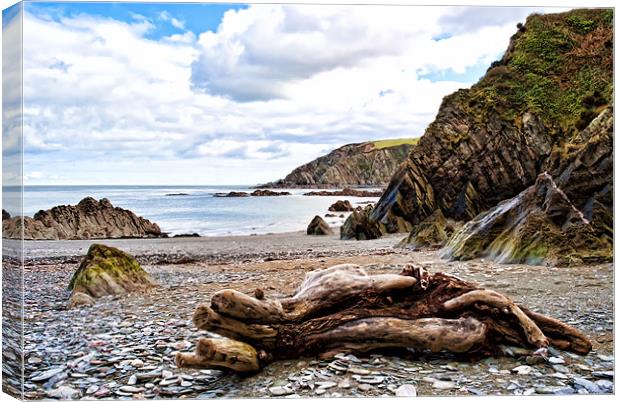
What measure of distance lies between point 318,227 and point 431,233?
1.25m

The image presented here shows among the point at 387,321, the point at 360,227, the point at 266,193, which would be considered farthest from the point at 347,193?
the point at 387,321

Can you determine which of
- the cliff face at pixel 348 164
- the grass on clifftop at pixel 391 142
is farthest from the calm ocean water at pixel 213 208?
the grass on clifftop at pixel 391 142

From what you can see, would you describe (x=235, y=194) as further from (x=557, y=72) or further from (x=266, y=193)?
(x=557, y=72)

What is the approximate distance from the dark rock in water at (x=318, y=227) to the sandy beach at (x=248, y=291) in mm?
68

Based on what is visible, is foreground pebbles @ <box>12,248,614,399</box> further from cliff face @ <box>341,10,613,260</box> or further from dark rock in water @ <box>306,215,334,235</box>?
cliff face @ <box>341,10,613,260</box>

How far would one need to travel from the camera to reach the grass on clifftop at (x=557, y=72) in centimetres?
568

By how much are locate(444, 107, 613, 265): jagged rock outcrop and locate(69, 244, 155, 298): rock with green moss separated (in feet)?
9.83

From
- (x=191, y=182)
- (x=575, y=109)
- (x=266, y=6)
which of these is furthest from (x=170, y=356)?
(x=575, y=109)

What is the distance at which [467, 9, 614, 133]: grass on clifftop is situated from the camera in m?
5.68

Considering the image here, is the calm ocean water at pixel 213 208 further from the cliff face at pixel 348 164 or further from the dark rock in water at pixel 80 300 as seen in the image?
the dark rock in water at pixel 80 300

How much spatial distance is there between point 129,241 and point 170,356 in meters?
1.22

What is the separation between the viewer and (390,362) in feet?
15.2

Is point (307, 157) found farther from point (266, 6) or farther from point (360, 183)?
point (266, 6)

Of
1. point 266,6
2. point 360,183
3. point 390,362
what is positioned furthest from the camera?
point 360,183
